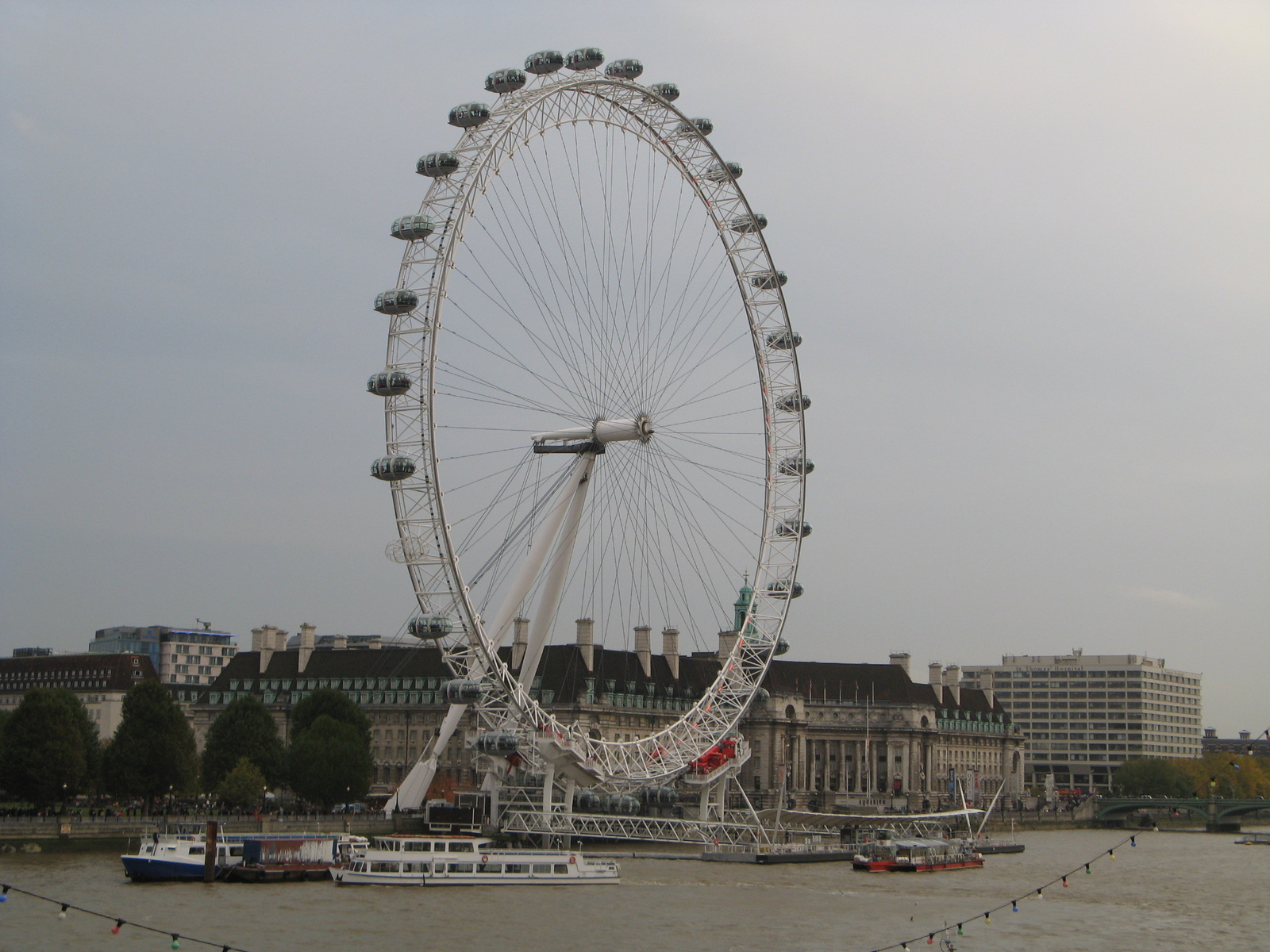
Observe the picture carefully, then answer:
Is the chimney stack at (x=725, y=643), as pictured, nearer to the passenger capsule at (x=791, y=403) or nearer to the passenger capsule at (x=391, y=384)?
the passenger capsule at (x=791, y=403)

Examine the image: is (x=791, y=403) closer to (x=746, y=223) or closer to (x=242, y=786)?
(x=746, y=223)

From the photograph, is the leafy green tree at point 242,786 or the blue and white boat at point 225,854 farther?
the leafy green tree at point 242,786

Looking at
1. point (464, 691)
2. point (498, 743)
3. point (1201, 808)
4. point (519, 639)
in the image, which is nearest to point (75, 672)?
point (519, 639)

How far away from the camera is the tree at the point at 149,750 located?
79938mm

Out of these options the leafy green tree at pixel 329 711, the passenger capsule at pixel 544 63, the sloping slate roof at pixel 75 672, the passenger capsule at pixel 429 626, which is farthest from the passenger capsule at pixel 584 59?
the sloping slate roof at pixel 75 672

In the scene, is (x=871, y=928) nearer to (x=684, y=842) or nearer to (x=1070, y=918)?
(x=1070, y=918)

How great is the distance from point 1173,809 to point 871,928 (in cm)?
9556

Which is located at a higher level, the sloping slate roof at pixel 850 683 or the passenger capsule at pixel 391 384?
the passenger capsule at pixel 391 384

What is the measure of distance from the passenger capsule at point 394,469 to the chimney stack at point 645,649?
66067 mm

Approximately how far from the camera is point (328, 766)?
280 feet

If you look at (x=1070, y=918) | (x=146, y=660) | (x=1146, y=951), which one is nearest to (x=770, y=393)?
(x=1070, y=918)

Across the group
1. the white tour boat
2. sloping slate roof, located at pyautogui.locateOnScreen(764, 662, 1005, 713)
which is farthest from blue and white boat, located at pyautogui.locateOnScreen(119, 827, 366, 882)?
sloping slate roof, located at pyautogui.locateOnScreen(764, 662, 1005, 713)

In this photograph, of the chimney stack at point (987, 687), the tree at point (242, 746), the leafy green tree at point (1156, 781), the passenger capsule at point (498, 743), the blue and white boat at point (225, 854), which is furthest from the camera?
the chimney stack at point (987, 687)

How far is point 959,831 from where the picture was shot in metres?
108
